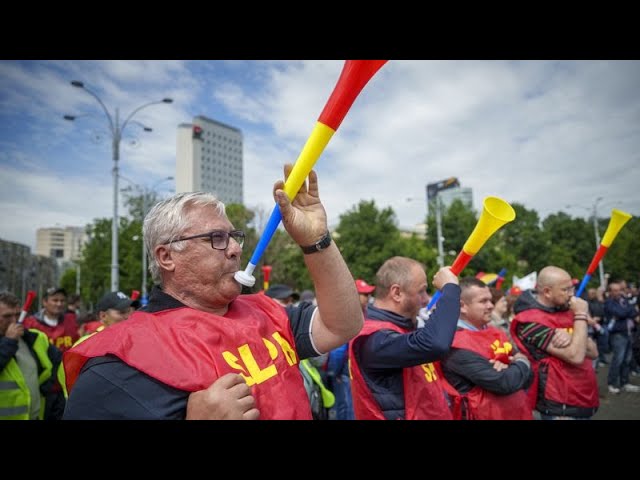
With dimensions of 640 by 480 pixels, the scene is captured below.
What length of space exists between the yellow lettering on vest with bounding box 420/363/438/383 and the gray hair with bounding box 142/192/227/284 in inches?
74.6

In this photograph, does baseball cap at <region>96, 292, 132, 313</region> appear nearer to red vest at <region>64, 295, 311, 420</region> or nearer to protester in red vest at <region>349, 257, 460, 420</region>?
protester in red vest at <region>349, 257, 460, 420</region>

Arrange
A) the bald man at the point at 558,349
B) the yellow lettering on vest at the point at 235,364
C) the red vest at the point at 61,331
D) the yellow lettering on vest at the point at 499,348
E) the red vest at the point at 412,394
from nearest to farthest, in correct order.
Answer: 1. the yellow lettering on vest at the point at 235,364
2. the red vest at the point at 412,394
3. the yellow lettering on vest at the point at 499,348
4. the bald man at the point at 558,349
5. the red vest at the point at 61,331

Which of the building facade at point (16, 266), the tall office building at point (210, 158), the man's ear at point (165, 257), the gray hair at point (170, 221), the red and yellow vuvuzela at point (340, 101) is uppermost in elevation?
the tall office building at point (210, 158)

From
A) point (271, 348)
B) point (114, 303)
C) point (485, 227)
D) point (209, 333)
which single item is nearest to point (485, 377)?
point (485, 227)

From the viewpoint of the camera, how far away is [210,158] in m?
121

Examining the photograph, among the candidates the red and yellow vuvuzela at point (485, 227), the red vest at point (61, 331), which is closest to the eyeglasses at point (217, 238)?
the red and yellow vuvuzela at point (485, 227)

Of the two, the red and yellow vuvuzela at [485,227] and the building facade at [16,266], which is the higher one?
the red and yellow vuvuzela at [485,227]

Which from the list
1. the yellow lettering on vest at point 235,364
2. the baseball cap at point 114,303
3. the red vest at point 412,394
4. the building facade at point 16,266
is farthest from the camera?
the building facade at point 16,266

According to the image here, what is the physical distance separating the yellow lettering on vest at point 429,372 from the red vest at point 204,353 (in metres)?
1.44

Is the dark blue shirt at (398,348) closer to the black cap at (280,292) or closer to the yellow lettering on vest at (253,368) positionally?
the yellow lettering on vest at (253,368)

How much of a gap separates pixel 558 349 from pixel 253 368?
3.07 m

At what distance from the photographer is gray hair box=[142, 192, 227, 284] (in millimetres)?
1844

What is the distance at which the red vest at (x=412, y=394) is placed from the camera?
2891 mm

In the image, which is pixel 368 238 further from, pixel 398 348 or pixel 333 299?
pixel 333 299
